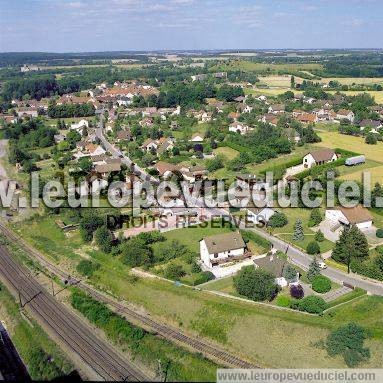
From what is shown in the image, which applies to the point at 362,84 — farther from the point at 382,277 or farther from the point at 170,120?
the point at 382,277

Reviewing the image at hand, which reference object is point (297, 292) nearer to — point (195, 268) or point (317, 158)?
point (195, 268)

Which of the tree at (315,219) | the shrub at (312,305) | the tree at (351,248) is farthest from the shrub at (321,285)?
the tree at (315,219)

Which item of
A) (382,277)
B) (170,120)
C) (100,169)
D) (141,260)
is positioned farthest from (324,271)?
(170,120)

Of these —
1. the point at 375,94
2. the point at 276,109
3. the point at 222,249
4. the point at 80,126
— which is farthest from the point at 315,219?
the point at 375,94

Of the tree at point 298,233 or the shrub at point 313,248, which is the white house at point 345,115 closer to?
the tree at point 298,233

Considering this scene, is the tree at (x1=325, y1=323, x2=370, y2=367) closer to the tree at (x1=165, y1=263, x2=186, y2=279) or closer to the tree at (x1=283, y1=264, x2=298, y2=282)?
the tree at (x1=283, y1=264, x2=298, y2=282)

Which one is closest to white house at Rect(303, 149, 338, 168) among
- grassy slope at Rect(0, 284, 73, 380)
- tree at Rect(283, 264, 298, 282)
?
tree at Rect(283, 264, 298, 282)
